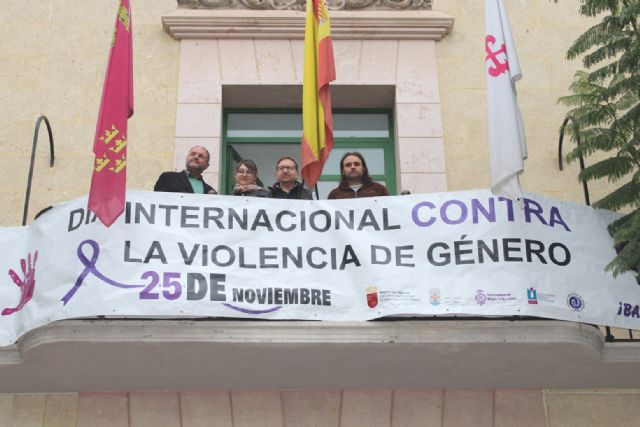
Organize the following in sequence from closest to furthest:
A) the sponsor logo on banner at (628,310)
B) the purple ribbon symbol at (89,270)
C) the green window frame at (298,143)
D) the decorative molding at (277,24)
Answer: the purple ribbon symbol at (89,270), the sponsor logo on banner at (628,310), the green window frame at (298,143), the decorative molding at (277,24)

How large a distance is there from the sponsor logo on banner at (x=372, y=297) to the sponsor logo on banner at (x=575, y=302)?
164 centimetres

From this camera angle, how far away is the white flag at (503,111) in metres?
8.95

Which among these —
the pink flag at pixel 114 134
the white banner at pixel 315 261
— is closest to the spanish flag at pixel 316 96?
the white banner at pixel 315 261

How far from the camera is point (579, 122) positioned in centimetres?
927

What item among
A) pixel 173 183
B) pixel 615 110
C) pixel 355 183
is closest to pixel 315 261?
pixel 355 183

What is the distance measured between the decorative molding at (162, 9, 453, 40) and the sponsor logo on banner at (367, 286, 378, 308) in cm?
409

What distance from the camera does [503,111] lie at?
365 inches

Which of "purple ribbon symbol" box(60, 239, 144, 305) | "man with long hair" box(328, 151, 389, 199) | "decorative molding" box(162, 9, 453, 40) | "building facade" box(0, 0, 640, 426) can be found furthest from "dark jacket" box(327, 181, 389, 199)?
Result: "decorative molding" box(162, 9, 453, 40)

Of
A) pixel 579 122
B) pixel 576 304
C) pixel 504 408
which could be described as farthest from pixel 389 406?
pixel 579 122

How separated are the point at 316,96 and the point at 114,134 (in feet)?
6.60

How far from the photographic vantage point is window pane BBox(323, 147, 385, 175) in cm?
1164

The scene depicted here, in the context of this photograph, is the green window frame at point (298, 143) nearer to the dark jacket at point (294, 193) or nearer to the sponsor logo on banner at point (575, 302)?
the dark jacket at point (294, 193)

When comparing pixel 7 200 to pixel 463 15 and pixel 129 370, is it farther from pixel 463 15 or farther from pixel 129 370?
pixel 463 15

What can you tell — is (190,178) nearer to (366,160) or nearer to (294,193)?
(294,193)
